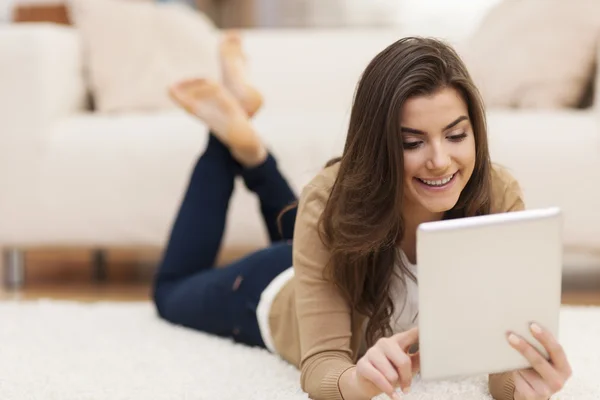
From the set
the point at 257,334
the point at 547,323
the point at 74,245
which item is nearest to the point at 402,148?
the point at 547,323

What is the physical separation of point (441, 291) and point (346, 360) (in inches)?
10.7

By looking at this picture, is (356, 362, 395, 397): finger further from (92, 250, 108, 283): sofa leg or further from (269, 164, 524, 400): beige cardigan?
(92, 250, 108, 283): sofa leg

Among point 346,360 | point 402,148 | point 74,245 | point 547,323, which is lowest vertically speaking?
point 74,245

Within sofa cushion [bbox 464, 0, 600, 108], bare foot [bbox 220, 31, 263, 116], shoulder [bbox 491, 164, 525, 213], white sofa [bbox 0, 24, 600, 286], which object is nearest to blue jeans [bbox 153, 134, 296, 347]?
bare foot [bbox 220, 31, 263, 116]

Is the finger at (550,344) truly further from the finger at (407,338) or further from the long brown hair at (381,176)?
the long brown hair at (381,176)

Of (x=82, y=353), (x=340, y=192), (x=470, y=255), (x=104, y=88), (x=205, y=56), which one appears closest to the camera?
(x=470, y=255)

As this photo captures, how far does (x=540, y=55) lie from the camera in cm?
221

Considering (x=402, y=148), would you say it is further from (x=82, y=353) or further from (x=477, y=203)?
(x=82, y=353)

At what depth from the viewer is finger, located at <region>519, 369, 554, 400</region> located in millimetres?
894

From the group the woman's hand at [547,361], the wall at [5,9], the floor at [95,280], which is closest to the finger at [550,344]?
the woman's hand at [547,361]

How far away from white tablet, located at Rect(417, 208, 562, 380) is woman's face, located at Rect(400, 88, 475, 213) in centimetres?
15

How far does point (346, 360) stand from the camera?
1098mm

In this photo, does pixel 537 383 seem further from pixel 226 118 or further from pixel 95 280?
pixel 95 280

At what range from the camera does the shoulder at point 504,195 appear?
1148 millimetres
